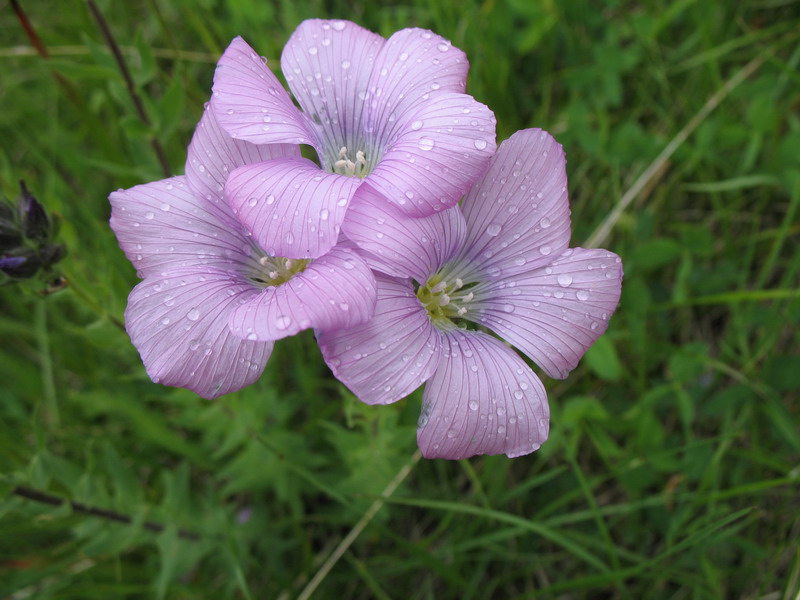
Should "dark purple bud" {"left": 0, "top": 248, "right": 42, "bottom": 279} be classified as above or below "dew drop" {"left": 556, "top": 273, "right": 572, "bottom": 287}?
above

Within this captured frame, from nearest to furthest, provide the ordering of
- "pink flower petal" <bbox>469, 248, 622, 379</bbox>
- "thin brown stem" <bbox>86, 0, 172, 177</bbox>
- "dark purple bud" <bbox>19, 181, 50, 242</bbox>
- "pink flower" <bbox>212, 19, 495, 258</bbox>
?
"pink flower" <bbox>212, 19, 495, 258</bbox>, "pink flower petal" <bbox>469, 248, 622, 379</bbox>, "dark purple bud" <bbox>19, 181, 50, 242</bbox>, "thin brown stem" <bbox>86, 0, 172, 177</bbox>

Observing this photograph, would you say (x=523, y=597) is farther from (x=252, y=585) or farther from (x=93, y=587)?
(x=93, y=587)

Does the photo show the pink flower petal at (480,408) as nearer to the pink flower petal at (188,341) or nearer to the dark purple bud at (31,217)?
the pink flower petal at (188,341)

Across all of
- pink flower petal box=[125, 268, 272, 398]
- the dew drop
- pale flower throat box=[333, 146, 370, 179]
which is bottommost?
the dew drop

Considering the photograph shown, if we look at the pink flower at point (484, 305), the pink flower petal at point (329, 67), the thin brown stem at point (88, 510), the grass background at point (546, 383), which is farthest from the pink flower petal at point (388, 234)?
the thin brown stem at point (88, 510)

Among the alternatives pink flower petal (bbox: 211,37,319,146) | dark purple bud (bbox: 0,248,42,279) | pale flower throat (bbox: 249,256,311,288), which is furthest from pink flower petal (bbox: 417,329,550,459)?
dark purple bud (bbox: 0,248,42,279)

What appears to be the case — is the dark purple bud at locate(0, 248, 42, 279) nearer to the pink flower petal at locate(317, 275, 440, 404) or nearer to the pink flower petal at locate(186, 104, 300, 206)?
the pink flower petal at locate(186, 104, 300, 206)
